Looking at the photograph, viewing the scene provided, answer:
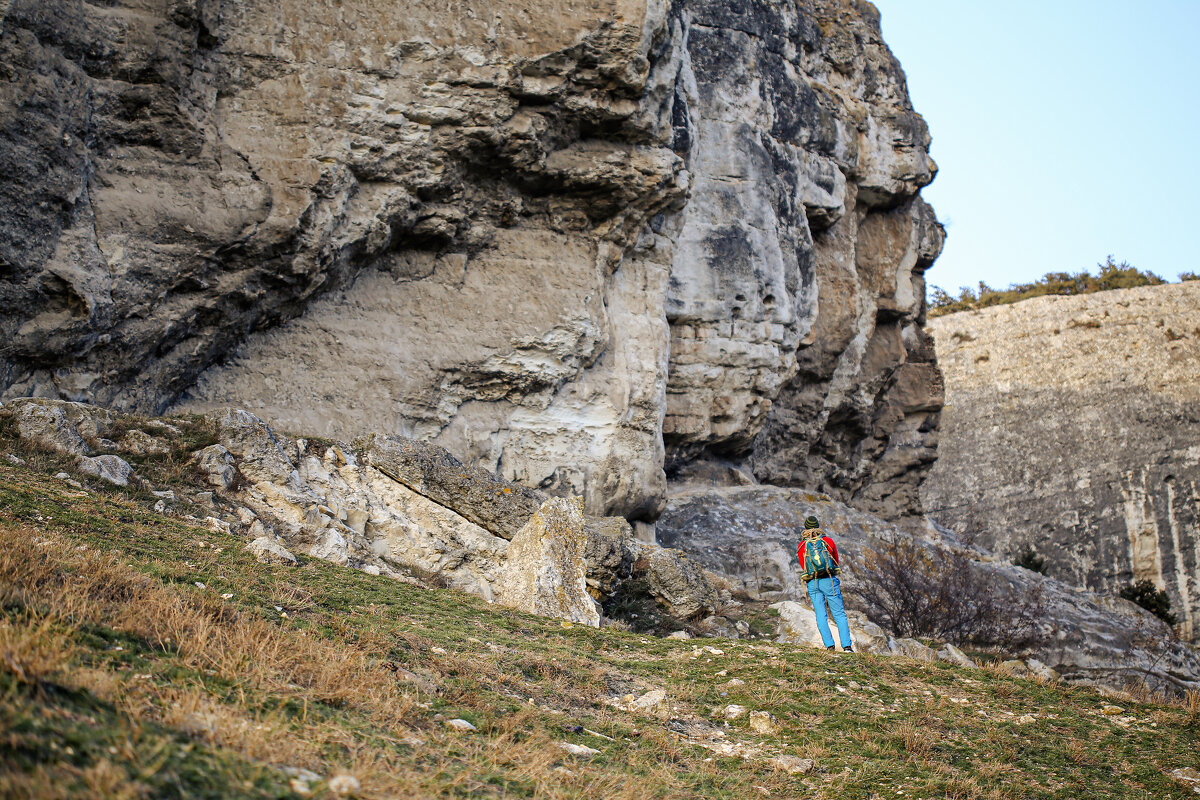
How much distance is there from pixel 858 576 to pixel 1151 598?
16.3 m

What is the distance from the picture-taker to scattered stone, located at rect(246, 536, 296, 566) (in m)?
7.29

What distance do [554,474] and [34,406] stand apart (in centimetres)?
835

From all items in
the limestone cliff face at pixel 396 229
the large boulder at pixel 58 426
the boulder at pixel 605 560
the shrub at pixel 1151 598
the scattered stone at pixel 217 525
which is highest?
the limestone cliff face at pixel 396 229

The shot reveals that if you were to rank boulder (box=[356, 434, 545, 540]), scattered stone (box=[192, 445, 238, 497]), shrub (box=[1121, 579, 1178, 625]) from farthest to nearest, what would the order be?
shrub (box=[1121, 579, 1178, 625]), boulder (box=[356, 434, 545, 540]), scattered stone (box=[192, 445, 238, 497])

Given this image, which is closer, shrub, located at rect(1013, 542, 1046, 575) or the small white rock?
the small white rock

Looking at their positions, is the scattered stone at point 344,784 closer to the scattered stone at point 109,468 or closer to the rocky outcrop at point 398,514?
the rocky outcrop at point 398,514

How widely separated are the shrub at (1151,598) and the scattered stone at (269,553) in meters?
27.2

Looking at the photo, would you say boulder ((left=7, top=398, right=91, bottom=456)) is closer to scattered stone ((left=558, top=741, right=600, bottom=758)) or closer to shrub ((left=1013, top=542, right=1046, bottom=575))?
scattered stone ((left=558, top=741, right=600, bottom=758))

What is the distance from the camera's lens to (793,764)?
5332 mm

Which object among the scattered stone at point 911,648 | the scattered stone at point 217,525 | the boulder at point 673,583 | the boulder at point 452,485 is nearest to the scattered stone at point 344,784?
the scattered stone at point 217,525

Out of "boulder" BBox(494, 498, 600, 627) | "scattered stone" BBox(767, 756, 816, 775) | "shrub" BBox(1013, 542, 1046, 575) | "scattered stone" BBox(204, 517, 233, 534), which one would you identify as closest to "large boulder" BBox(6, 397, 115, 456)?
"scattered stone" BBox(204, 517, 233, 534)

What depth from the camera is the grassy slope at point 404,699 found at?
3.34 metres

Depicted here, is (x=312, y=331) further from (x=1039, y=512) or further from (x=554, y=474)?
(x=1039, y=512)

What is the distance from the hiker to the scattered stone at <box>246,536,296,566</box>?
4.55 metres
